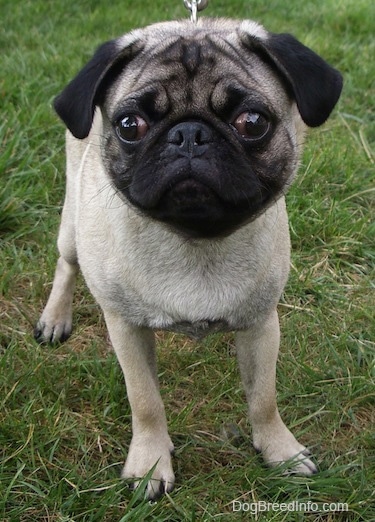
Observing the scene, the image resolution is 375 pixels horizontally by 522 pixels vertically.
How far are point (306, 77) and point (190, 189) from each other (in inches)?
18.4

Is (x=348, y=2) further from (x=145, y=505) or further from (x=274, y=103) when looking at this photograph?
(x=145, y=505)

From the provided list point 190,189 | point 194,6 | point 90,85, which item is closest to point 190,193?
point 190,189

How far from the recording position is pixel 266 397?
8.64ft

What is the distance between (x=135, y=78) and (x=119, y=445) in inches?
52.7

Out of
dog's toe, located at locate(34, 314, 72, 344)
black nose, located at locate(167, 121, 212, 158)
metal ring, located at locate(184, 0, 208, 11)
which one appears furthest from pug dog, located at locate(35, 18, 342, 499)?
dog's toe, located at locate(34, 314, 72, 344)

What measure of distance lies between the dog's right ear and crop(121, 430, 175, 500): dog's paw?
3.66ft

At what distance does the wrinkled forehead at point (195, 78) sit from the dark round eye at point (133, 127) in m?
0.04

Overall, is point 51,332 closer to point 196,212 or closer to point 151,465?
point 151,465

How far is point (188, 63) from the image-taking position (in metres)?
2.06

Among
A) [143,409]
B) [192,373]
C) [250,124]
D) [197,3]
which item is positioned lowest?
[192,373]

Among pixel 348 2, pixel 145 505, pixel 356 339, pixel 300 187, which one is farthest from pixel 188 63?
pixel 348 2

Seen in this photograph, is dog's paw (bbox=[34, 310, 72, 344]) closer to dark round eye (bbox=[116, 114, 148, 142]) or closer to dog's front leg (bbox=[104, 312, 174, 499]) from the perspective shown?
dog's front leg (bbox=[104, 312, 174, 499])

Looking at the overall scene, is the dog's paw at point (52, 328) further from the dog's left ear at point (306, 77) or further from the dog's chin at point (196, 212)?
the dog's left ear at point (306, 77)

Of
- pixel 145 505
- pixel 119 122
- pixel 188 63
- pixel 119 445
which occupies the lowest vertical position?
pixel 119 445
